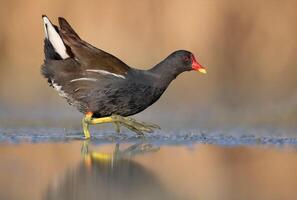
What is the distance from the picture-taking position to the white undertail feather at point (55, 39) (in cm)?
1051

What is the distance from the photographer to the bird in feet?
34.1

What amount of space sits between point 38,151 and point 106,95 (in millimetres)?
1363

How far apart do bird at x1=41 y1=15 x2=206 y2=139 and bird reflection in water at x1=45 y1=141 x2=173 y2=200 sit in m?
1.51

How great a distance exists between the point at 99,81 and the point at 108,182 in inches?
120

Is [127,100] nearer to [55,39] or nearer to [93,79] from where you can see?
[93,79]

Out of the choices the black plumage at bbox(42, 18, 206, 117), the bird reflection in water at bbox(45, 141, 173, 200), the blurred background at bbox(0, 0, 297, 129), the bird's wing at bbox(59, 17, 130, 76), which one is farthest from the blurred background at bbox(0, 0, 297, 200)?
the bird reflection in water at bbox(45, 141, 173, 200)

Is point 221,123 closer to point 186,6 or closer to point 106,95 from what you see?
point 106,95

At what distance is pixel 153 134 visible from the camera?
10.8 meters

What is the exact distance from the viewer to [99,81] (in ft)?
34.4

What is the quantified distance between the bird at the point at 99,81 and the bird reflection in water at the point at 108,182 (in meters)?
1.51

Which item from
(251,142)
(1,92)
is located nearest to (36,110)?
(1,92)

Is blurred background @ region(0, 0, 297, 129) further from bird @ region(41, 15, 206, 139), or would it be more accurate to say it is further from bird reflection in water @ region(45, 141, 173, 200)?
bird reflection in water @ region(45, 141, 173, 200)

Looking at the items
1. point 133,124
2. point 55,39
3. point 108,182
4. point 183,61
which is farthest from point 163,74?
point 108,182

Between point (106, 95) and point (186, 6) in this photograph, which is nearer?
point (106, 95)
